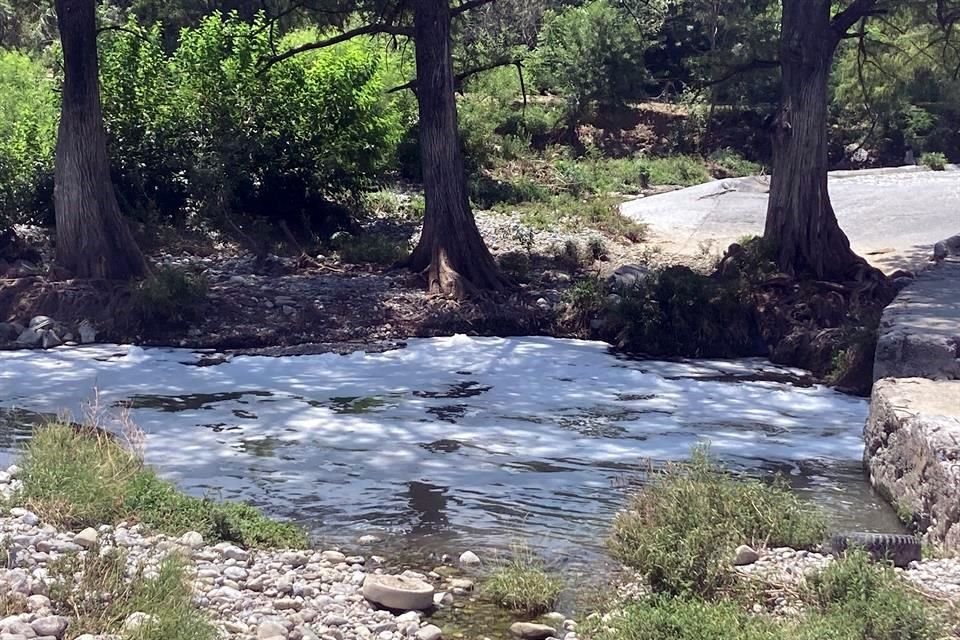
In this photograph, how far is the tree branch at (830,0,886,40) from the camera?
50.5ft

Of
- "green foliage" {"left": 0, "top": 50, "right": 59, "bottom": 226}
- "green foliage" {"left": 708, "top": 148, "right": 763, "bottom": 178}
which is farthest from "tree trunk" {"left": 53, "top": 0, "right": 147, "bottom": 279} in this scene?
"green foliage" {"left": 708, "top": 148, "right": 763, "bottom": 178}

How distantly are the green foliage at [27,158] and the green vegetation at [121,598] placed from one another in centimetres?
1192

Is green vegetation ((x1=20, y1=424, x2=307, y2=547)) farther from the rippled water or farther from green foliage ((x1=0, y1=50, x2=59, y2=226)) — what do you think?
green foliage ((x1=0, y1=50, x2=59, y2=226))

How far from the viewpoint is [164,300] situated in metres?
14.4

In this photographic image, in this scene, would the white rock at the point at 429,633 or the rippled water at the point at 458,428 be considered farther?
the rippled water at the point at 458,428

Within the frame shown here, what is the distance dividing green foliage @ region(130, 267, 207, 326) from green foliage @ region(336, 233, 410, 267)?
11.4 ft

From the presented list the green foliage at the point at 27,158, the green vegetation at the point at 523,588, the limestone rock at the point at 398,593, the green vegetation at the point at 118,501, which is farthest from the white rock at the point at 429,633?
the green foliage at the point at 27,158

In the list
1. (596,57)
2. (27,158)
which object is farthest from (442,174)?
(596,57)

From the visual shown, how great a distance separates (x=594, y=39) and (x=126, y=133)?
1700 cm

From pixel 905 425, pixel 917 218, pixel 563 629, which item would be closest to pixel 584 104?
pixel 917 218

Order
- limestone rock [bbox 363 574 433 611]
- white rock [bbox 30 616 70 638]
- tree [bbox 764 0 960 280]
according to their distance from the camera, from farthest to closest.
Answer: tree [bbox 764 0 960 280]
limestone rock [bbox 363 574 433 611]
white rock [bbox 30 616 70 638]

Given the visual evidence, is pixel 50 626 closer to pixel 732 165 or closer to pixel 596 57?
pixel 732 165

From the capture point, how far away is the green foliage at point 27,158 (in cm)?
1703

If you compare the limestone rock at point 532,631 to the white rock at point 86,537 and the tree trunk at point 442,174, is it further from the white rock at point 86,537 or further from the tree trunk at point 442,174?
the tree trunk at point 442,174
